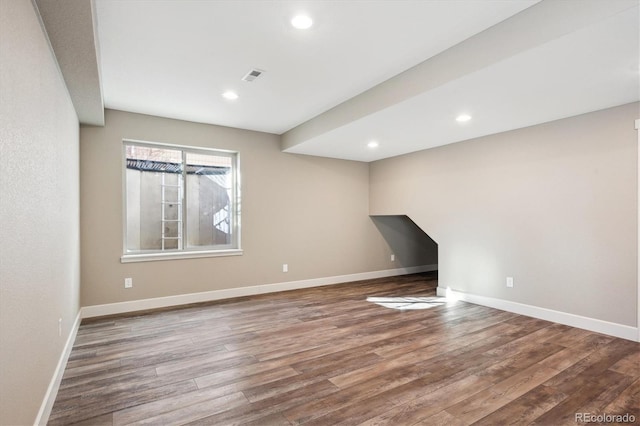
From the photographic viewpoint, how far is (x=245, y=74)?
3.12 meters

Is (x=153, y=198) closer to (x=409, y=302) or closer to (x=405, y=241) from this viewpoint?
(x=409, y=302)

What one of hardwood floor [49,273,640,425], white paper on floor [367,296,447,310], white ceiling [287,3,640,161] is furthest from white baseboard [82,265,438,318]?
white ceiling [287,3,640,161]

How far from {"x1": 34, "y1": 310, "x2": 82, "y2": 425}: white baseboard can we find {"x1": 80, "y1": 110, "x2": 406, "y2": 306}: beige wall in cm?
112

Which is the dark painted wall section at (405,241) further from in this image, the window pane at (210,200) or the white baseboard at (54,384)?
the white baseboard at (54,384)

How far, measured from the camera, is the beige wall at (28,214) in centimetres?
136

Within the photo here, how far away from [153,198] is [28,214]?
3032 millimetres

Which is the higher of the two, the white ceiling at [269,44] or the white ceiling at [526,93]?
the white ceiling at [269,44]

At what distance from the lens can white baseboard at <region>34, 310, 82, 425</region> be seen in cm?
188

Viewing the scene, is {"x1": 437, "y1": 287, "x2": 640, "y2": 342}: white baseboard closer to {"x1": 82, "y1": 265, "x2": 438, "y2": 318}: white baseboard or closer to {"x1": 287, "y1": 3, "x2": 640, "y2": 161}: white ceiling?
{"x1": 82, "y1": 265, "x2": 438, "y2": 318}: white baseboard

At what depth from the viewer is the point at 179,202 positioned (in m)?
4.76

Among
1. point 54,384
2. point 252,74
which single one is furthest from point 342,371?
point 252,74

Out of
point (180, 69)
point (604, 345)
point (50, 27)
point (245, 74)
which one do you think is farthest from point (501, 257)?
point (50, 27)

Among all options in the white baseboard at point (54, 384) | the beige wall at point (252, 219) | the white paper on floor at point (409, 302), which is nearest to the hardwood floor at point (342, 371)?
the white baseboard at point (54, 384)

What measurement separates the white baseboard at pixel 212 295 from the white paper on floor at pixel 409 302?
1229 millimetres
